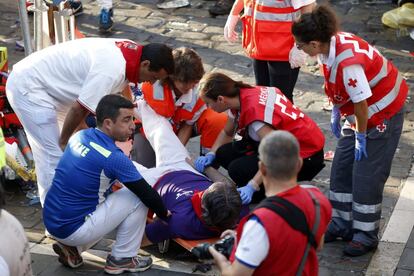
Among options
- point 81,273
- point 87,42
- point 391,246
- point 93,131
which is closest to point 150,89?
point 87,42

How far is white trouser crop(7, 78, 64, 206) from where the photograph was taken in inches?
233

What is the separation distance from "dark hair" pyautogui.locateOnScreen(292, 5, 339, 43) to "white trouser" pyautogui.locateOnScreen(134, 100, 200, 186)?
1261 millimetres

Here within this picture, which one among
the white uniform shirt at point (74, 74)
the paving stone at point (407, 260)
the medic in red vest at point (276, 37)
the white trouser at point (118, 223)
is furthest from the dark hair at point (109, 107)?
the paving stone at point (407, 260)

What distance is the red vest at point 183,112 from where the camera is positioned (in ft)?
20.8

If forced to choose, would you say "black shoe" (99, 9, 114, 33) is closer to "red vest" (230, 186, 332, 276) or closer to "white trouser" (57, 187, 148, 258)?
"white trouser" (57, 187, 148, 258)

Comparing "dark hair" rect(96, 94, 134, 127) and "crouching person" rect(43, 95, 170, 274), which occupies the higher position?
"dark hair" rect(96, 94, 134, 127)

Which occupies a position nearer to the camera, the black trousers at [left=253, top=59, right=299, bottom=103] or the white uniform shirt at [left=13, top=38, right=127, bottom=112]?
the white uniform shirt at [left=13, top=38, right=127, bottom=112]

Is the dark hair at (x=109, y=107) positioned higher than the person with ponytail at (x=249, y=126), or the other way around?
the dark hair at (x=109, y=107)

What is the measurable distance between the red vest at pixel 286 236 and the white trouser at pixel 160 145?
2058mm

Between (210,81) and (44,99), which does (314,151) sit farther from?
(44,99)

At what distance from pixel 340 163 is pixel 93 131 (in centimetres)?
164

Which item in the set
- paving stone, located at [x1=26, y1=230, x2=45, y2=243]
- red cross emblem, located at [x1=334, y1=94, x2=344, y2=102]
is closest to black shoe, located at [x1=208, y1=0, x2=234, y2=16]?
paving stone, located at [x1=26, y1=230, x2=45, y2=243]

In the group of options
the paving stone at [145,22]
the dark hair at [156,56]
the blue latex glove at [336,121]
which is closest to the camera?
the dark hair at [156,56]

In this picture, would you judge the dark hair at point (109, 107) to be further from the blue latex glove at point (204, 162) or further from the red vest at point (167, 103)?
the blue latex glove at point (204, 162)
